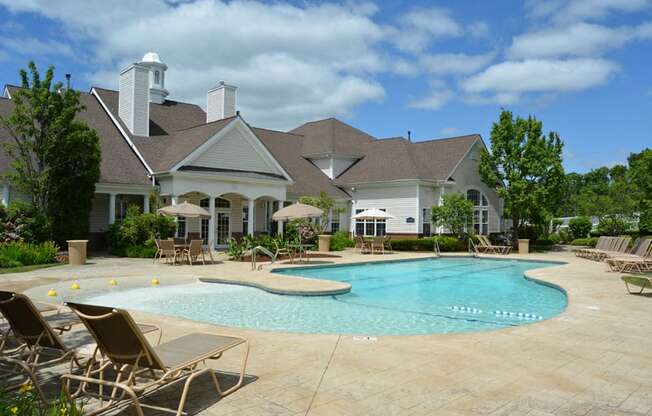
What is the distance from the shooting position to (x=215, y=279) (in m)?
14.9

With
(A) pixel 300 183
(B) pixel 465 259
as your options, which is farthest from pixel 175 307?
(A) pixel 300 183

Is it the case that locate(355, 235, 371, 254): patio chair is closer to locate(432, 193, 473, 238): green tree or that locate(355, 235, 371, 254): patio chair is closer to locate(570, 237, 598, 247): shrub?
locate(432, 193, 473, 238): green tree

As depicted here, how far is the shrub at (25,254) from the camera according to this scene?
17616 mm

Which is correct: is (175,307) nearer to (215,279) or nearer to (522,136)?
(215,279)

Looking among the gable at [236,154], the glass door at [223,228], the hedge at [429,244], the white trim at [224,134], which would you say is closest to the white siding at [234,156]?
the gable at [236,154]

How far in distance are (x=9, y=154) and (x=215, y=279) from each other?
505 inches

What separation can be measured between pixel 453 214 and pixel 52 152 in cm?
2065

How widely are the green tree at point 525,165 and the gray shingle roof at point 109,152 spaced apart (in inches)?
817

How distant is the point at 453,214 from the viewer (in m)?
29.0

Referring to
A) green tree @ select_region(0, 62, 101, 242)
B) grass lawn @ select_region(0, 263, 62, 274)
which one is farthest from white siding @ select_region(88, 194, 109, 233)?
grass lawn @ select_region(0, 263, 62, 274)

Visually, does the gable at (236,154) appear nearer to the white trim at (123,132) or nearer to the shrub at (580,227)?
the white trim at (123,132)

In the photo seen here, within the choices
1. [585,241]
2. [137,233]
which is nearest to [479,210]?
[585,241]

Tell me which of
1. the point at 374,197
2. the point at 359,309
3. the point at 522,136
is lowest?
the point at 359,309

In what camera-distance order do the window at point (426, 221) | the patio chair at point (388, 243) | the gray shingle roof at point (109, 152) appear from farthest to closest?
the window at point (426, 221)
the patio chair at point (388, 243)
the gray shingle roof at point (109, 152)
